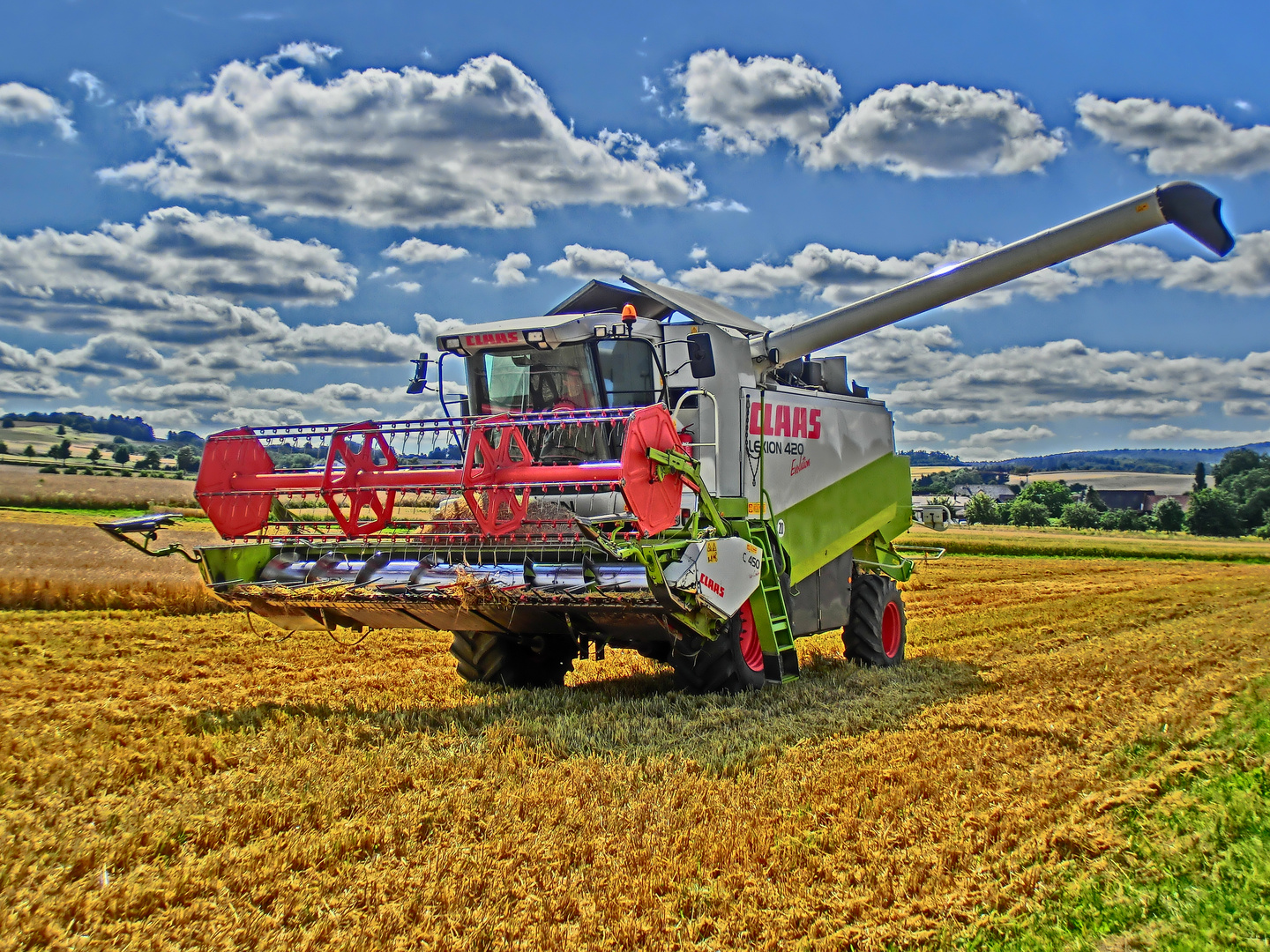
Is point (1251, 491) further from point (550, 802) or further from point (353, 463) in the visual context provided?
point (550, 802)

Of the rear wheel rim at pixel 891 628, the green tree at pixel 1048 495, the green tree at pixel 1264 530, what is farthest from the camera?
the green tree at pixel 1048 495

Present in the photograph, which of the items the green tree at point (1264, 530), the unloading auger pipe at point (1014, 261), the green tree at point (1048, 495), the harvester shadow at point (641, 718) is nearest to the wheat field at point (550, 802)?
the harvester shadow at point (641, 718)

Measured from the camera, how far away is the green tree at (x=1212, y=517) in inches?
2418

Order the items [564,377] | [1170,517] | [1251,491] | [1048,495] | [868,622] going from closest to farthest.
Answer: [564,377] < [868,622] < [1170,517] < [1251,491] < [1048,495]

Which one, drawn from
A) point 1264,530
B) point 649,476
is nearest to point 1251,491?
point 1264,530

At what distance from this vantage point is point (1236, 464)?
86.4 m

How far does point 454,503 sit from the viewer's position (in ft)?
23.0

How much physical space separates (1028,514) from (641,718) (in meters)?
68.5

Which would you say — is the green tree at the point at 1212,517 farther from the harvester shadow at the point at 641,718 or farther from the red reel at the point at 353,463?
the red reel at the point at 353,463

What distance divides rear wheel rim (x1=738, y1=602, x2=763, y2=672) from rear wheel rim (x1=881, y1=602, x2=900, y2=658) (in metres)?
2.67

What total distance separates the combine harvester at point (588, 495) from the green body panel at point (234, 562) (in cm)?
1

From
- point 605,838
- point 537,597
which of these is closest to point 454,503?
point 537,597

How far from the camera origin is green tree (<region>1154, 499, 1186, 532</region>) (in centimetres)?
6394

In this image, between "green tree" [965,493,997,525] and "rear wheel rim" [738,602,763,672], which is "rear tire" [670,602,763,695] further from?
"green tree" [965,493,997,525]
